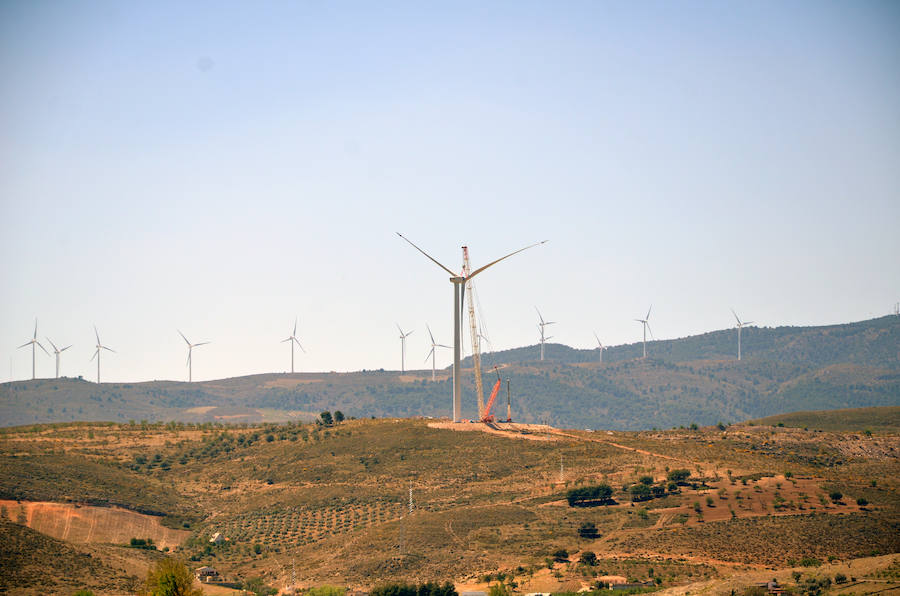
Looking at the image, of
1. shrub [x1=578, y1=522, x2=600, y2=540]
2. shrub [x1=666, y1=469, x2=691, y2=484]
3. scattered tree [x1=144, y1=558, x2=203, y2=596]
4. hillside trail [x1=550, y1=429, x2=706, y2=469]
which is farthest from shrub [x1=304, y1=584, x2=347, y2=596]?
hillside trail [x1=550, y1=429, x2=706, y2=469]

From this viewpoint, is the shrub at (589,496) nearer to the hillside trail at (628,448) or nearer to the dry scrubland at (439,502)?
the dry scrubland at (439,502)

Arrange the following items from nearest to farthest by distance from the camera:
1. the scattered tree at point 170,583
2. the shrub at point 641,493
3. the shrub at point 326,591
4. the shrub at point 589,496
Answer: the scattered tree at point 170,583, the shrub at point 326,591, the shrub at point 641,493, the shrub at point 589,496

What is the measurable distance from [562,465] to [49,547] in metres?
60.4

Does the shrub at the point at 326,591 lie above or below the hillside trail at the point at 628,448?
below

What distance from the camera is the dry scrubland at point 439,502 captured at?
308 feet

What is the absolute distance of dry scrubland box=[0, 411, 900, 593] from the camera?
9375cm

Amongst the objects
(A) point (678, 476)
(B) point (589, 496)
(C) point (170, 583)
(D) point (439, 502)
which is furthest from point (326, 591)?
(A) point (678, 476)

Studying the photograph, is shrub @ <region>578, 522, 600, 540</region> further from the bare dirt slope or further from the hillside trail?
the bare dirt slope

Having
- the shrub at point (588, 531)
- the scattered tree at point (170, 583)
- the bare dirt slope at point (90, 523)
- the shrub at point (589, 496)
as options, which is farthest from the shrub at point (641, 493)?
the scattered tree at point (170, 583)

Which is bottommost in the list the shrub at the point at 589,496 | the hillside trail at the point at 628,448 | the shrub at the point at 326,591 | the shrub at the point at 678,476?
the shrub at the point at 326,591

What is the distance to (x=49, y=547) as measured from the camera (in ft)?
311

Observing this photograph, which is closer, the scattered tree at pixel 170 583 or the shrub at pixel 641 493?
the scattered tree at pixel 170 583

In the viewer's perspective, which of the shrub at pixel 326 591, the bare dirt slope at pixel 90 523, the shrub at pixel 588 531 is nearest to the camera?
the shrub at pixel 326 591

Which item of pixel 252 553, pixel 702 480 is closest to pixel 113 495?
pixel 252 553
